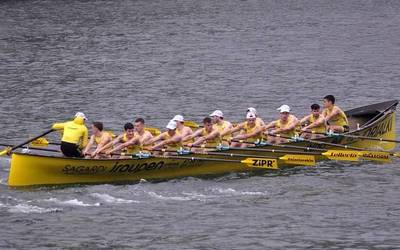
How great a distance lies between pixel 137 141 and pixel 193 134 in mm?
2389

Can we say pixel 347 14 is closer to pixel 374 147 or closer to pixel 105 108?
pixel 105 108

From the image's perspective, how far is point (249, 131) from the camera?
38094 mm

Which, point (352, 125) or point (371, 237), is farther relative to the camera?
point (352, 125)

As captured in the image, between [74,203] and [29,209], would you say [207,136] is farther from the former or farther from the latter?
[29,209]

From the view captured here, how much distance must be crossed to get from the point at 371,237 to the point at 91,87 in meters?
30.2

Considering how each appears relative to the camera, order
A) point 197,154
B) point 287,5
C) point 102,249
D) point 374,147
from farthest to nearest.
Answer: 1. point 287,5
2. point 374,147
3. point 197,154
4. point 102,249

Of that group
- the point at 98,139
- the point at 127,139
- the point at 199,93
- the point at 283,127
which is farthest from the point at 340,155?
the point at 199,93

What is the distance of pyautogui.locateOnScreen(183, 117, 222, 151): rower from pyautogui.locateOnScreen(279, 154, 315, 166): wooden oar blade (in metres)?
2.53

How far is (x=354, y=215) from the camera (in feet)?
108

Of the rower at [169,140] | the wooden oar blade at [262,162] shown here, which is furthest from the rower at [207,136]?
the wooden oar blade at [262,162]

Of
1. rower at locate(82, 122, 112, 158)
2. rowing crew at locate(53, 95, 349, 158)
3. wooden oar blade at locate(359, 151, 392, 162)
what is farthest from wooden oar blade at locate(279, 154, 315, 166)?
rower at locate(82, 122, 112, 158)

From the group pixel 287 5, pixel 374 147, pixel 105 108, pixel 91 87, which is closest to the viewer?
pixel 374 147

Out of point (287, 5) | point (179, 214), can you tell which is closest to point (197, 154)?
point (179, 214)

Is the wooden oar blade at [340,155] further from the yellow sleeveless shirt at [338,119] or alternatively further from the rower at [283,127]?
the yellow sleeveless shirt at [338,119]
